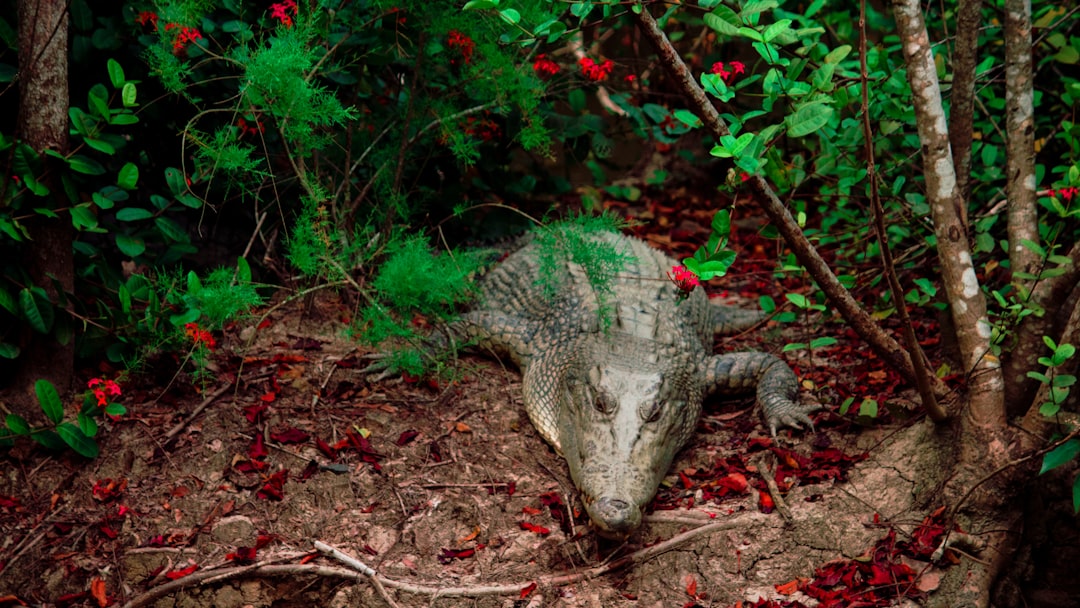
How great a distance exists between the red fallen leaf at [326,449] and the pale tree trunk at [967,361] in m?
2.46

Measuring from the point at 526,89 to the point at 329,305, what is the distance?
1.50m

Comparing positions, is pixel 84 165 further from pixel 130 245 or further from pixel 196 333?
pixel 196 333

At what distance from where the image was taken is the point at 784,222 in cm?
298

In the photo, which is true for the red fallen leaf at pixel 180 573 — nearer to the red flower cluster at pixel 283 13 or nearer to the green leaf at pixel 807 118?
the red flower cluster at pixel 283 13

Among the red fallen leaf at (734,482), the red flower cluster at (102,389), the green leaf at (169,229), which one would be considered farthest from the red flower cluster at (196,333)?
the red fallen leaf at (734,482)

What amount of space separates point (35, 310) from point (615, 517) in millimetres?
2410

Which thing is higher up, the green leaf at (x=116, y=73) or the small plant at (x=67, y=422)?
the green leaf at (x=116, y=73)

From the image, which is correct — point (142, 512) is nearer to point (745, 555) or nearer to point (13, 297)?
point (13, 297)

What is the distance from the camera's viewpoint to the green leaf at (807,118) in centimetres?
276

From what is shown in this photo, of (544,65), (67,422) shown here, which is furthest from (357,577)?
(544,65)

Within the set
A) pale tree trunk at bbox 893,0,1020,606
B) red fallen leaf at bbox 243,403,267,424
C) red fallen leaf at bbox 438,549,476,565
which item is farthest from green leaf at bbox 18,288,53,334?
pale tree trunk at bbox 893,0,1020,606

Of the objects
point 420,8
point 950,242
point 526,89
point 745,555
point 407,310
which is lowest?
point 745,555

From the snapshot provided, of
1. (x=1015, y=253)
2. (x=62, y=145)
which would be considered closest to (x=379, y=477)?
(x=62, y=145)

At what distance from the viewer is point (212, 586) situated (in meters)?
3.44
